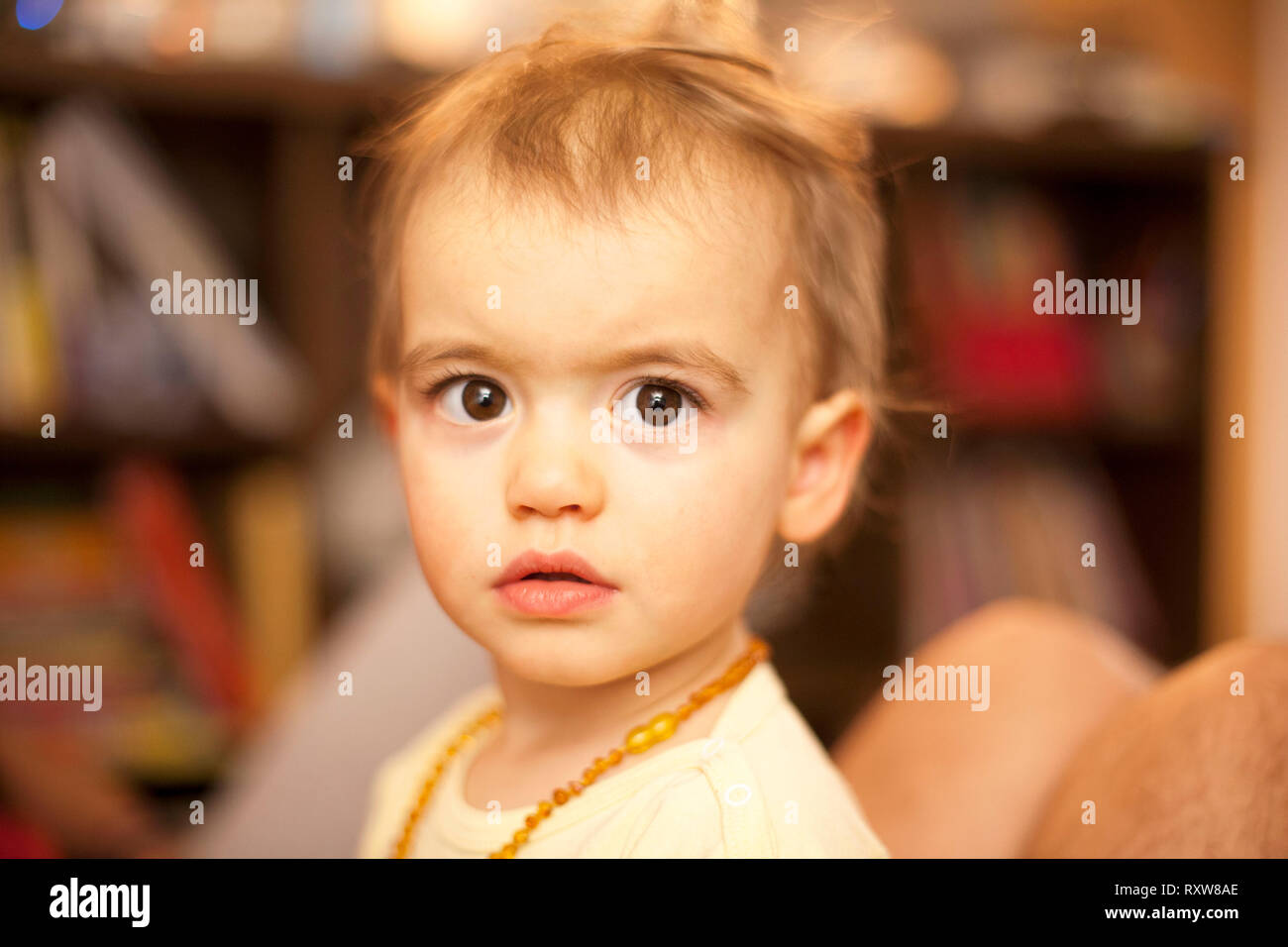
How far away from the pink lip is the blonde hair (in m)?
0.18

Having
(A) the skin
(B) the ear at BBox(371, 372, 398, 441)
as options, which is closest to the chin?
(A) the skin

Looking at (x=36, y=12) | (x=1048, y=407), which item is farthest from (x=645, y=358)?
(x=1048, y=407)

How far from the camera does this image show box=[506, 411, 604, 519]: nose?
52cm

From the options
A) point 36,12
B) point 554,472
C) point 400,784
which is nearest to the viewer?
point 554,472

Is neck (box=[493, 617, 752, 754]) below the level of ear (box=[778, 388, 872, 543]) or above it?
below

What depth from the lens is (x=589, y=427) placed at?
54cm

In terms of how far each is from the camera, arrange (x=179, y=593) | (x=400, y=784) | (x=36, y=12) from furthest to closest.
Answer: (x=179, y=593), (x=36, y=12), (x=400, y=784)

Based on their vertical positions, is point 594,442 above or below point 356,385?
below

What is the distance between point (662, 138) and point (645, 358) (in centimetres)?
13

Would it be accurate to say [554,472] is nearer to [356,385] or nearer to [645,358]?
[645,358]

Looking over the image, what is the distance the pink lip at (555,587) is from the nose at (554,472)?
0.02m

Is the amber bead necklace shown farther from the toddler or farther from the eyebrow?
the eyebrow
